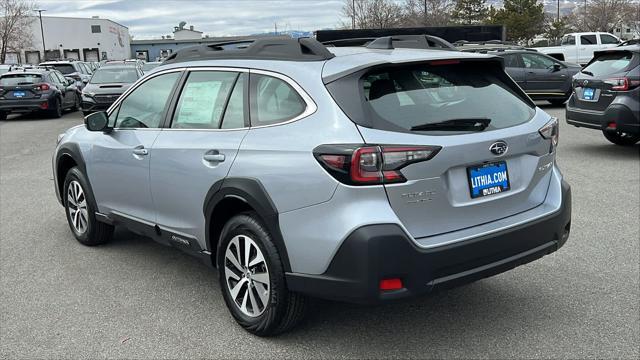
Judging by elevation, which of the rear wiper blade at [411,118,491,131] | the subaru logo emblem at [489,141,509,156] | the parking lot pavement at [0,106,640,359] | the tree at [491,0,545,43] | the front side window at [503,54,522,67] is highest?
the tree at [491,0,545,43]

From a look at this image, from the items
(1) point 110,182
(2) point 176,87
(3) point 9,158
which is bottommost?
(3) point 9,158

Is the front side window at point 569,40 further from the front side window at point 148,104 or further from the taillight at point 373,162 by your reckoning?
the taillight at point 373,162

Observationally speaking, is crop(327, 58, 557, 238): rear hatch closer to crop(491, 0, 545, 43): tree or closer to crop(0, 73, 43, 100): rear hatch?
crop(0, 73, 43, 100): rear hatch

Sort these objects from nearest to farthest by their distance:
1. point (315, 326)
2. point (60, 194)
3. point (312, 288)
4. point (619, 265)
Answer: point (312, 288) → point (315, 326) → point (619, 265) → point (60, 194)

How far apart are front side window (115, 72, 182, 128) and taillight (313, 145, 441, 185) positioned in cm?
194

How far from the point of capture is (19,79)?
19.6 m

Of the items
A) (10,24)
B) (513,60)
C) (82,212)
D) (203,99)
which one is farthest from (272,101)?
(10,24)

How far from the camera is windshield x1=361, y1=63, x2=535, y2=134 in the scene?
11.0 ft

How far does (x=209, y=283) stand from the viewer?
15.9 ft

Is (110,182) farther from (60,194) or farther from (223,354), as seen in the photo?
(223,354)

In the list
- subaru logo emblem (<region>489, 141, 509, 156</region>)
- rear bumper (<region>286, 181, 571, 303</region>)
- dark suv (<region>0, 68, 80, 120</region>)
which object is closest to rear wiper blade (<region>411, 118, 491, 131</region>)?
subaru logo emblem (<region>489, 141, 509, 156</region>)

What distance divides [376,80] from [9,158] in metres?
10.5

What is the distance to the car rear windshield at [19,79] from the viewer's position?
19531mm

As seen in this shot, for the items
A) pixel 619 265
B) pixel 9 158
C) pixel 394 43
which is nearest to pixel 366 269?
pixel 394 43
